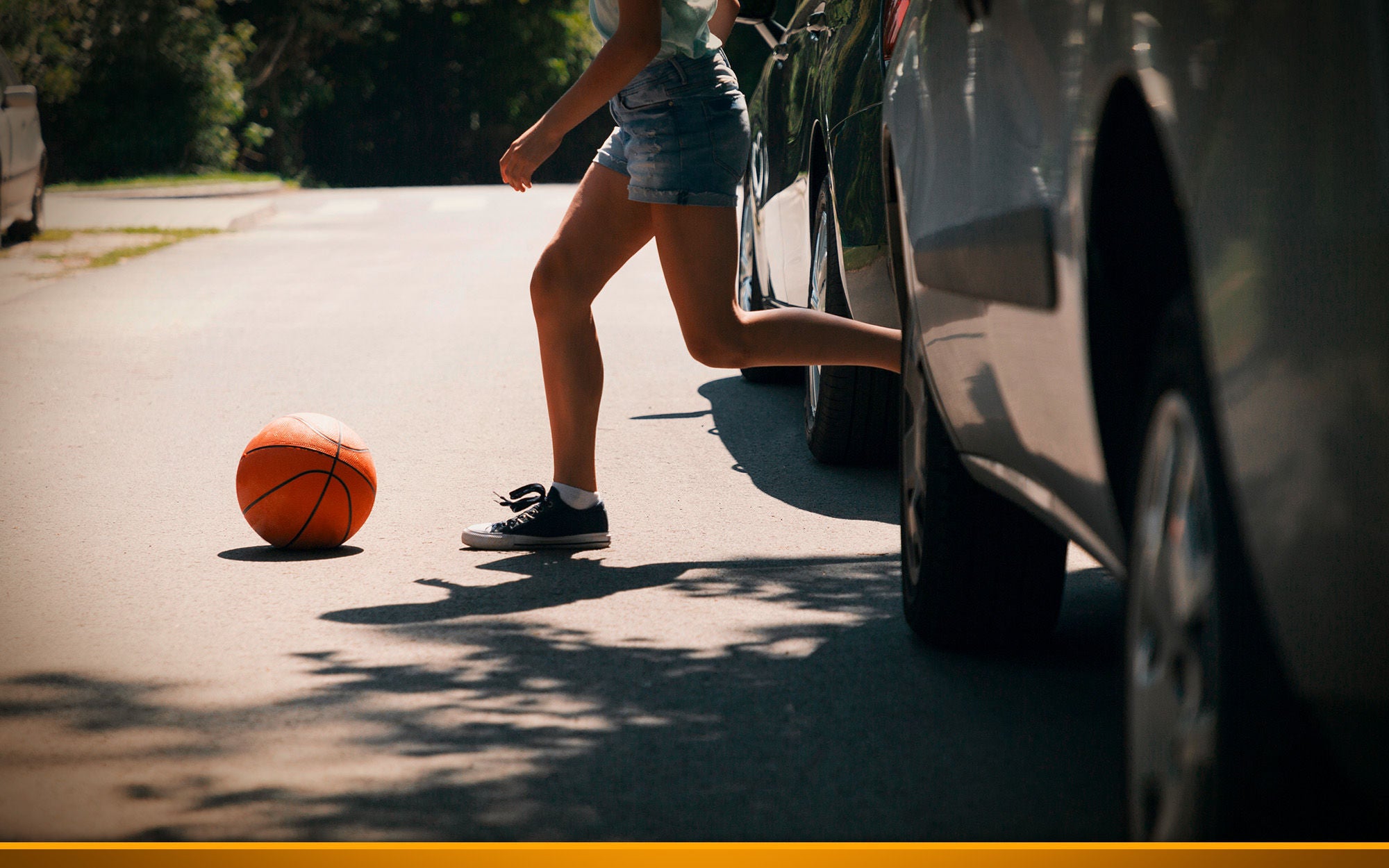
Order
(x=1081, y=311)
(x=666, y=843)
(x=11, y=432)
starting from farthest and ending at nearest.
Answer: (x=11, y=432) < (x=666, y=843) < (x=1081, y=311)

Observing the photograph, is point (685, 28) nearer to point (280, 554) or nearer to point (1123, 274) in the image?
point (280, 554)

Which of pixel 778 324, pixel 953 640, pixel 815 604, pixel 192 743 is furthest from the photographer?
pixel 778 324

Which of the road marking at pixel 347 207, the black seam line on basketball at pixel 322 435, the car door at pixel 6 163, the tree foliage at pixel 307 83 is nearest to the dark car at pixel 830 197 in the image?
the black seam line on basketball at pixel 322 435

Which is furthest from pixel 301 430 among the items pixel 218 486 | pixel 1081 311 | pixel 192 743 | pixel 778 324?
pixel 1081 311

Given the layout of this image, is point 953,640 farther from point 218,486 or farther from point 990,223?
point 218,486

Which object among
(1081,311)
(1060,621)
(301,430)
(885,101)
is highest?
(885,101)

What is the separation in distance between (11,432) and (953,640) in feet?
15.6

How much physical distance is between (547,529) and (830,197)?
5.55ft

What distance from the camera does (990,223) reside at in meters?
2.85

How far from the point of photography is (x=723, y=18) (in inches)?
219

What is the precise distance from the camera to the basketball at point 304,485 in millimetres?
5004

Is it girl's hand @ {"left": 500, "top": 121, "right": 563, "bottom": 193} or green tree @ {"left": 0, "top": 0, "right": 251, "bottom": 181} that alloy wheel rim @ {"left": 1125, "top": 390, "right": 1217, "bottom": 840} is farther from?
green tree @ {"left": 0, "top": 0, "right": 251, "bottom": 181}

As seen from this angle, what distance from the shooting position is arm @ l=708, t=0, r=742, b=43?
552 centimetres

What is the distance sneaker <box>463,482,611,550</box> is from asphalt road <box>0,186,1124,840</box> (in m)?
0.07
